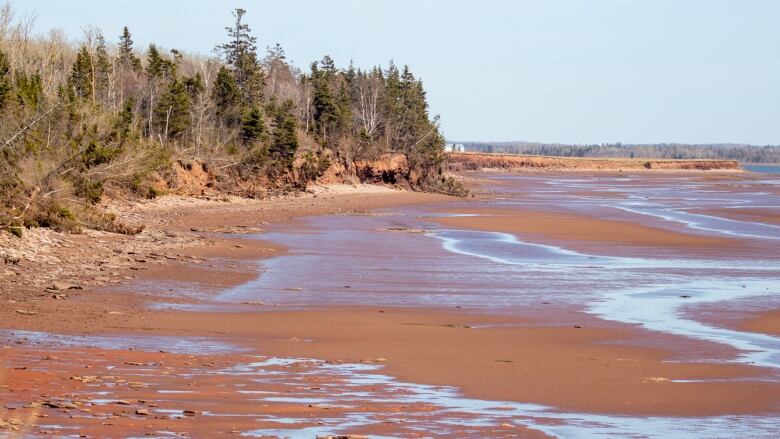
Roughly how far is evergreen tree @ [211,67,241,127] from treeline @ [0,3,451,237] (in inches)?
2.8

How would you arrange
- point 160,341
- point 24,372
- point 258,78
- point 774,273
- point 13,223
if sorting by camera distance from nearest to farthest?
point 24,372 → point 160,341 → point 13,223 → point 774,273 → point 258,78

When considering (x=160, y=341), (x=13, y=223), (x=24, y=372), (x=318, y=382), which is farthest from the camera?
(x=13, y=223)

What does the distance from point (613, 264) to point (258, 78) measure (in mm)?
49367

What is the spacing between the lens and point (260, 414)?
850 centimetres

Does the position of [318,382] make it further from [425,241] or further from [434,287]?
[425,241]

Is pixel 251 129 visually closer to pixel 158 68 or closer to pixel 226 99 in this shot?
pixel 226 99

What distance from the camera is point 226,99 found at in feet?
195

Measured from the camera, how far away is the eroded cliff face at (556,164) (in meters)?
150

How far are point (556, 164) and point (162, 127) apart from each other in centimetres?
12467

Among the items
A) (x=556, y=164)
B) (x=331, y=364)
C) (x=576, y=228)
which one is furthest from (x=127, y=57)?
(x=556, y=164)

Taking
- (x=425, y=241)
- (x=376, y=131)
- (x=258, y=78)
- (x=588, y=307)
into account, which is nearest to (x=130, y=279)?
(x=588, y=307)

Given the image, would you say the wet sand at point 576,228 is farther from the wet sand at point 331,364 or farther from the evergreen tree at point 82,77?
the evergreen tree at point 82,77

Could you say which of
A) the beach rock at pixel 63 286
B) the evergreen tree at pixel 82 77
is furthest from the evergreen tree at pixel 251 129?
the beach rock at pixel 63 286

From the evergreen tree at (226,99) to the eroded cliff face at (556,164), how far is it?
75.9 m
